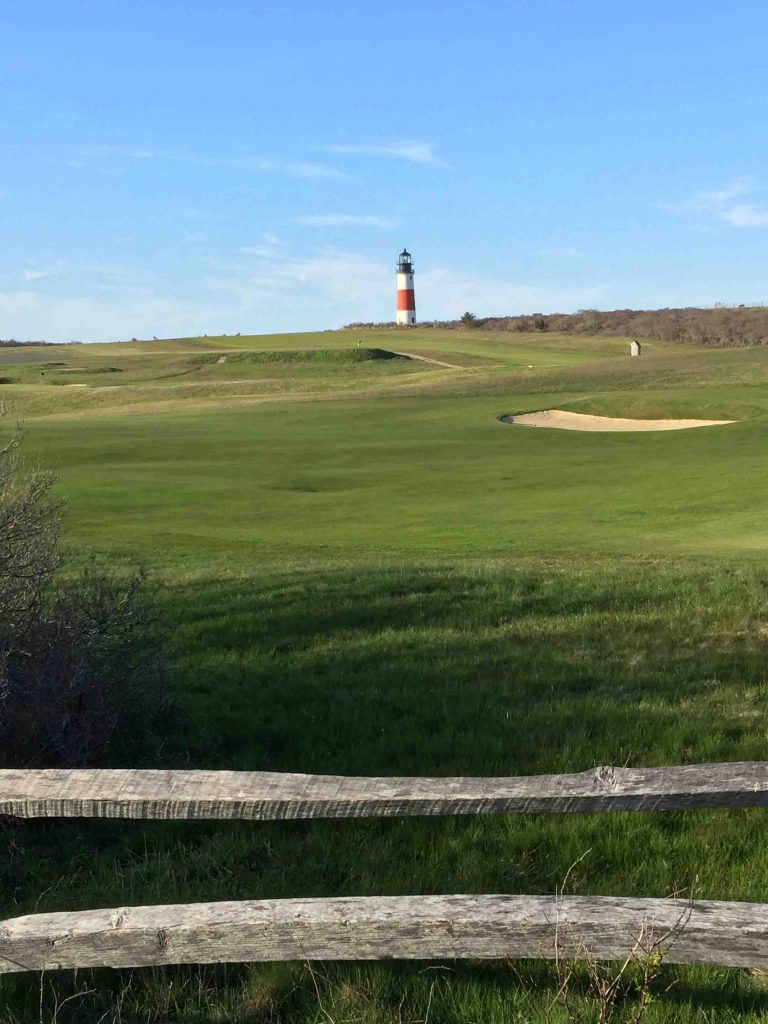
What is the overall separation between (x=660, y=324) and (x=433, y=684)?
369 feet

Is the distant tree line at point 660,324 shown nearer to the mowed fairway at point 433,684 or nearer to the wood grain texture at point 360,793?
the mowed fairway at point 433,684

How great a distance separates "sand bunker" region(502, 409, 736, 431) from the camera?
42.3 m

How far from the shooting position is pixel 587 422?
44031 millimetres

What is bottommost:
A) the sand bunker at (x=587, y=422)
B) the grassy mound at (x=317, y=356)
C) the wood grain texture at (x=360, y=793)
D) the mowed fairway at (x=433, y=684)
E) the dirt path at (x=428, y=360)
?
the mowed fairway at (x=433, y=684)

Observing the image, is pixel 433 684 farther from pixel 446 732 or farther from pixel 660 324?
pixel 660 324

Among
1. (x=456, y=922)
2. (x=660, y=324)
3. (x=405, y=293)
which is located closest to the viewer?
(x=456, y=922)

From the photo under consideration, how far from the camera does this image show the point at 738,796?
3.70m

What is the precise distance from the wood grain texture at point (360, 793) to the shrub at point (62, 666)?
1681mm

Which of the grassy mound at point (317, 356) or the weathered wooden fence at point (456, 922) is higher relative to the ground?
the grassy mound at point (317, 356)

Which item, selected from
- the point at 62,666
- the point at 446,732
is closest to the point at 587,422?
the point at 446,732

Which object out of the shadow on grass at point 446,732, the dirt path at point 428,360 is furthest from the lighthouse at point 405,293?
the shadow on grass at point 446,732

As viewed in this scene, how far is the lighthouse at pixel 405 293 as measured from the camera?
458 ft

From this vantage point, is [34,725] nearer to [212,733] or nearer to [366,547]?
[212,733]

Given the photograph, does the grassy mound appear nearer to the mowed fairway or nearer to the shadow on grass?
the mowed fairway
